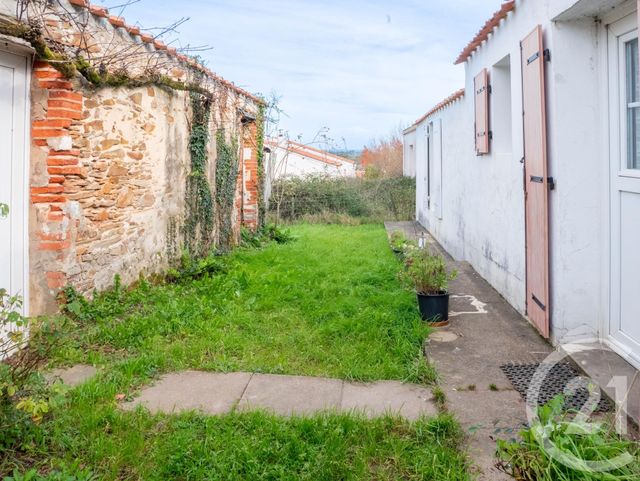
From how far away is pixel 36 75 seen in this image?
16.1ft

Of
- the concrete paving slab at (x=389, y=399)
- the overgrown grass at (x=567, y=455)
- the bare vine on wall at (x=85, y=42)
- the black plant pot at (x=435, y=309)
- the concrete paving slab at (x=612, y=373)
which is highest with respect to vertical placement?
the bare vine on wall at (x=85, y=42)

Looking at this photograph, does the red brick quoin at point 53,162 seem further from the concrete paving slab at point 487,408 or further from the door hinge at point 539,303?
the door hinge at point 539,303

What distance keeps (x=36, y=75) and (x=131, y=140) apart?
1554 millimetres

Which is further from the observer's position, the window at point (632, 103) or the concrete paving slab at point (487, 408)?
the window at point (632, 103)

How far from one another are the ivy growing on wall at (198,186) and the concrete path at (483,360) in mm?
3933

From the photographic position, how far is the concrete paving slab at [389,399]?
3.53 metres

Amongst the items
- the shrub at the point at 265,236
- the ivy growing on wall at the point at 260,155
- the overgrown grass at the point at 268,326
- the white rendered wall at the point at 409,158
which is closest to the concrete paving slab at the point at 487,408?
the overgrown grass at the point at 268,326

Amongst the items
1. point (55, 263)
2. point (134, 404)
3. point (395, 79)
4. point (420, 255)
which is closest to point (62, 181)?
point (55, 263)

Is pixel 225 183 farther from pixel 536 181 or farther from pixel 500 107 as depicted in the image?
pixel 536 181

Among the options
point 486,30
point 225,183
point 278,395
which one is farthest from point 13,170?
point 486,30

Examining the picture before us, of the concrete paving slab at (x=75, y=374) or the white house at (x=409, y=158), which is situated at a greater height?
the white house at (x=409, y=158)

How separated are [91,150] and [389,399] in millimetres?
3953

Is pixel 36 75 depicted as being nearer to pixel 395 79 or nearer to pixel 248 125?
pixel 248 125

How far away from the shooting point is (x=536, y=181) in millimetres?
4898
